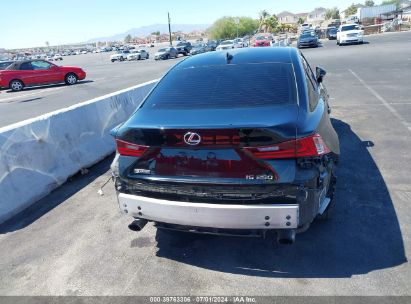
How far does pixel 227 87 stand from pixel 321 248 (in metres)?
1.75

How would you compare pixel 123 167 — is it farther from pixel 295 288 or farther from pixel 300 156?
pixel 295 288

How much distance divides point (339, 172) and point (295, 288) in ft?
8.27

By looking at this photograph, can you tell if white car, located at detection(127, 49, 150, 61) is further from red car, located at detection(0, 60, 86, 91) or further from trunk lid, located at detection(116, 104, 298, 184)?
trunk lid, located at detection(116, 104, 298, 184)

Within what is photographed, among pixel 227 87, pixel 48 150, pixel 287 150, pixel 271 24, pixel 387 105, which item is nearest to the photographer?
pixel 287 150

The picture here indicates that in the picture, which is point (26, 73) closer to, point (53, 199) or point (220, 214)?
point (53, 199)

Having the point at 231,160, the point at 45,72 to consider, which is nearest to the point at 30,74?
the point at 45,72

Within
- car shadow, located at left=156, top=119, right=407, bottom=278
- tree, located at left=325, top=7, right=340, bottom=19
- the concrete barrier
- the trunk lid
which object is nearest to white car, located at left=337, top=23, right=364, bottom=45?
the concrete barrier

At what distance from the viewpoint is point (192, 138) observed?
2.75m

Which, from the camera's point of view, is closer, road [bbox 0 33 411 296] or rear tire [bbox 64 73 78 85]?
road [bbox 0 33 411 296]

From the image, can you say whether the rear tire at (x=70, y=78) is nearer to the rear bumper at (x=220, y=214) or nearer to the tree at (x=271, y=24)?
the rear bumper at (x=220, y=214)

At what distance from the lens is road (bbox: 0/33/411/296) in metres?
2.90

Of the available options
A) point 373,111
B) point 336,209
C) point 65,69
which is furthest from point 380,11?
point 336,209

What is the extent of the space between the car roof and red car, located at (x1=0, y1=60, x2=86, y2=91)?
18.6m

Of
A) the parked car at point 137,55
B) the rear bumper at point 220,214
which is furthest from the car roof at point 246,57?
the parked car at point 137,55
